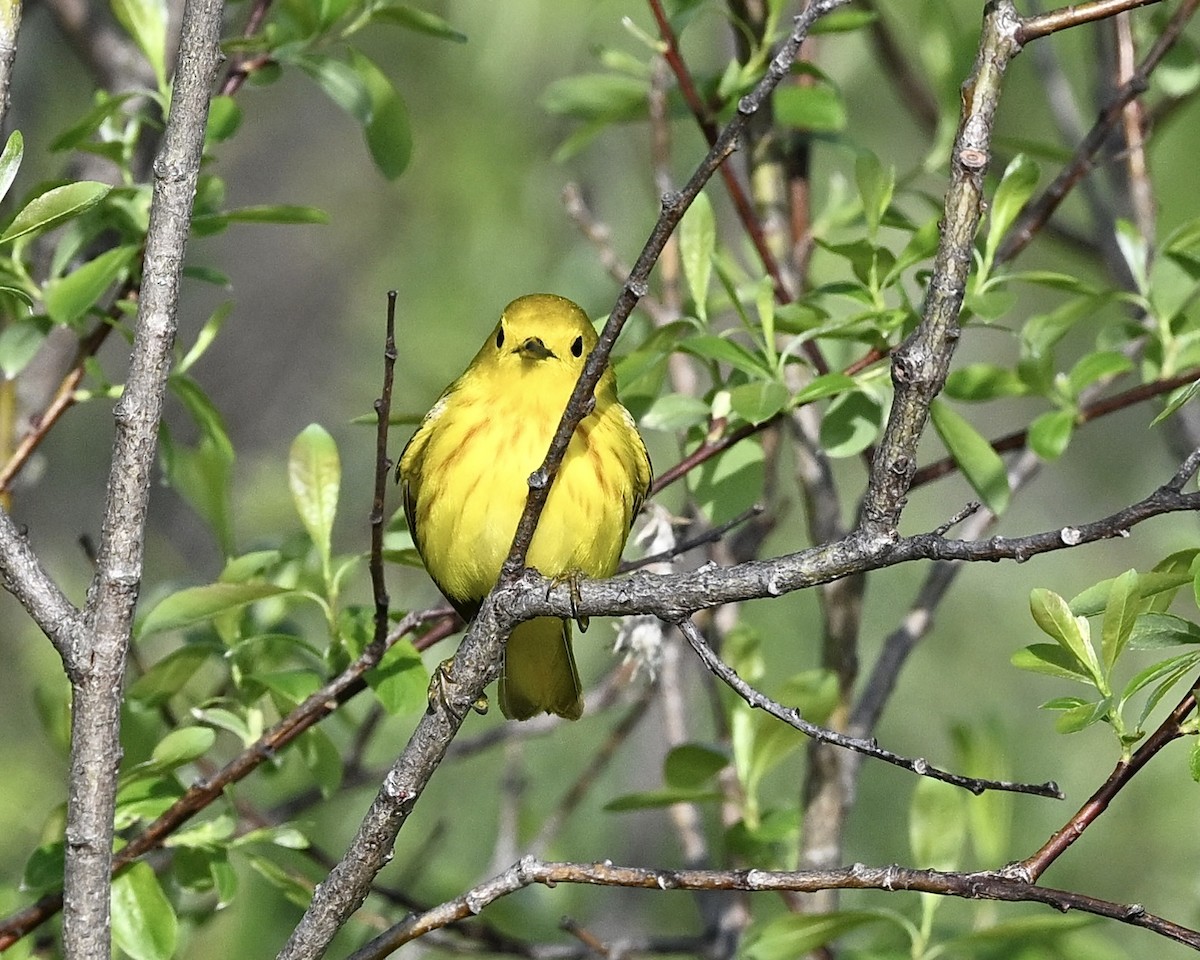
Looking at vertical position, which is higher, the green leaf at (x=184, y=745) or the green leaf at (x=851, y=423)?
the green leaf at (x=851, y=423)

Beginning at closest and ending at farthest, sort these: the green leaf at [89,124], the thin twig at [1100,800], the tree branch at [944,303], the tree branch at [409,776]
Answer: the tree branch at [944,303], the thin twig at [1100,800], the tree branch at [409,776], the green leaf at [89,124]

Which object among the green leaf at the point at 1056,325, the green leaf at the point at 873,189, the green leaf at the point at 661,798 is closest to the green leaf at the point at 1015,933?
the green leaf at the point at 661,798

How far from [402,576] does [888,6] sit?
2.98 metres

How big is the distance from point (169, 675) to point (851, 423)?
1372 mm

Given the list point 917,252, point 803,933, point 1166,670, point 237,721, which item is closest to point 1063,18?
point 1166,670

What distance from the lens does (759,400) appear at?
8.40 feet

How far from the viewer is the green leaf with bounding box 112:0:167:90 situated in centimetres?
282

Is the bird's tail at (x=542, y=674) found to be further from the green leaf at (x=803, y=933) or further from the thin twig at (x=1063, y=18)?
the thin twig at (x=1063, y=18)

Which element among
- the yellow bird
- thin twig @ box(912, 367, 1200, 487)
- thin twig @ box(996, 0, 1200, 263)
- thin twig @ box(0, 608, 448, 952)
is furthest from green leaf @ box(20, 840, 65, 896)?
thin twig @ box(996, 0, 1200, 263)

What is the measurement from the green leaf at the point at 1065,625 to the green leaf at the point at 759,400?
2.27 ft

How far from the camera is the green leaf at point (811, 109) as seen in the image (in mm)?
3139

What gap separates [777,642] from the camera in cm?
594

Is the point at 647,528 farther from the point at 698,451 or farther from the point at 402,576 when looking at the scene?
the point at 402,576

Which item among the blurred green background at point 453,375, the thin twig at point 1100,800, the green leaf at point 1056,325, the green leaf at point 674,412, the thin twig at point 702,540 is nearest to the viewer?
the thin twig at point 1100,800
